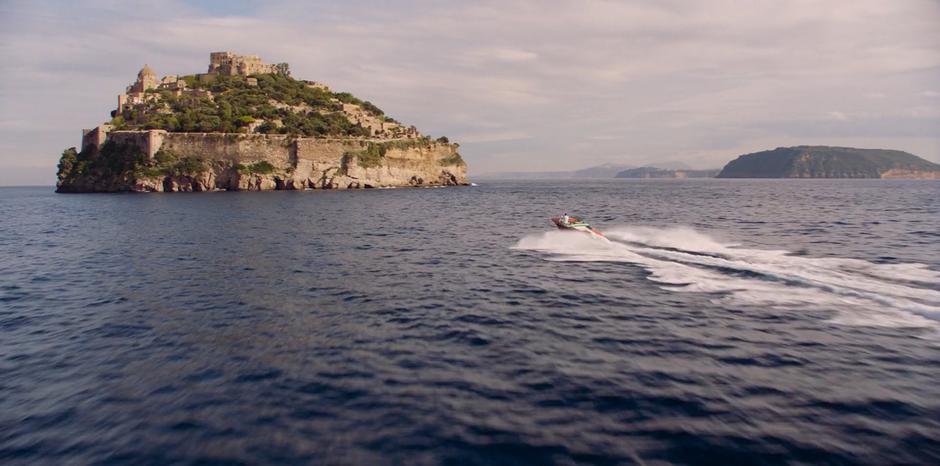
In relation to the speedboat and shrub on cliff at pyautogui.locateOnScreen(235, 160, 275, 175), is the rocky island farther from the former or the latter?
the speedboat

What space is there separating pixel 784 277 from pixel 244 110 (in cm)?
12506

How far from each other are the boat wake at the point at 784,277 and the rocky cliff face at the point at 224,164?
90561 millimetres

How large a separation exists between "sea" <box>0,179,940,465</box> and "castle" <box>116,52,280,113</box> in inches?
4879

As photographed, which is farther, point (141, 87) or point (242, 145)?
point (141, 87)

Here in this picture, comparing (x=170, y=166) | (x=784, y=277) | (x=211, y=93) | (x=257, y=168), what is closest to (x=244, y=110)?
(x=211, y=93)

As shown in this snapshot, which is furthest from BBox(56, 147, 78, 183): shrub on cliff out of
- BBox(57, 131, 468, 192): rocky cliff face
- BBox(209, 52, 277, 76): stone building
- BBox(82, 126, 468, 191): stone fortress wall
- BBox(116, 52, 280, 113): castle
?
BBox(209, 52, 277, 76): stone building

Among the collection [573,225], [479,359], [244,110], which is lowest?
[479,359]

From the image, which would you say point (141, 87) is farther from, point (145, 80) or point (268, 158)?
point (268, 158)

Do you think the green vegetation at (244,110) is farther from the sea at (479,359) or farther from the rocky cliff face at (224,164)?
the sea at (479,359)

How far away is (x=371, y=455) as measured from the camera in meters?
7.78

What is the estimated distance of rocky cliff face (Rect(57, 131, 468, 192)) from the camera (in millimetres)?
98188

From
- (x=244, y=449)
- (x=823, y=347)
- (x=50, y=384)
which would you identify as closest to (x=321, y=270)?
(x=50, y=384)

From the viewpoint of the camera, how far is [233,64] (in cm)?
15612

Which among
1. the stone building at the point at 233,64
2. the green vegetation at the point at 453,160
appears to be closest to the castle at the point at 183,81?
the stone building at the point at 233,64
